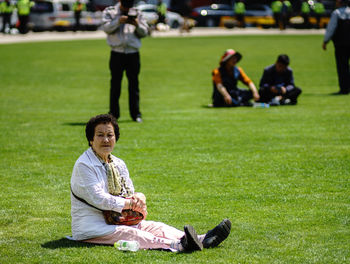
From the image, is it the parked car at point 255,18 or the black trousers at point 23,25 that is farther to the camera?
the parked car at point 255,18

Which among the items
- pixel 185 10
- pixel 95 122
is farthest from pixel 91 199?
pixel 185 10

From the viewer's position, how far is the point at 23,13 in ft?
134

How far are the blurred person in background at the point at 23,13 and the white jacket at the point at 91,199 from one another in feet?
118

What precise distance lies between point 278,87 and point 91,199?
9385mm

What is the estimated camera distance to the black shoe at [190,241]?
5274 millimetres

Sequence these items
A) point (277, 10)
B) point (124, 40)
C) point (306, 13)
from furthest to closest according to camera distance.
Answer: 1. point (306, 13)
2. point (277, 10)
3. point (124, 40)

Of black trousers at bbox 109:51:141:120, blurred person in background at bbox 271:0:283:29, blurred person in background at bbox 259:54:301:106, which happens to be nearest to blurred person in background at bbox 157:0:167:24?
blurred person in background at bbox 271:0:283:29

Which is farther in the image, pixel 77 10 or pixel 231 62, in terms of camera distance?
pixel 77 10

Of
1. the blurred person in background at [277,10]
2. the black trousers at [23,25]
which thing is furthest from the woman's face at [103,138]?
the blurred person in background at [277,10]

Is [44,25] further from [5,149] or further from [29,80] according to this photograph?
[5,149]

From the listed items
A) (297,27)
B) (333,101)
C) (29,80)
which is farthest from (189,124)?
(297,27)

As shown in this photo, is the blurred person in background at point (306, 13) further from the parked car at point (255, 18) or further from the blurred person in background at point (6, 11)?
the blurred person in background at point (6, 11)

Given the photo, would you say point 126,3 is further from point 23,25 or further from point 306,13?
point 306,13

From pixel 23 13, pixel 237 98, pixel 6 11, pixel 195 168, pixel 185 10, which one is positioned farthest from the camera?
pixel 185 10
